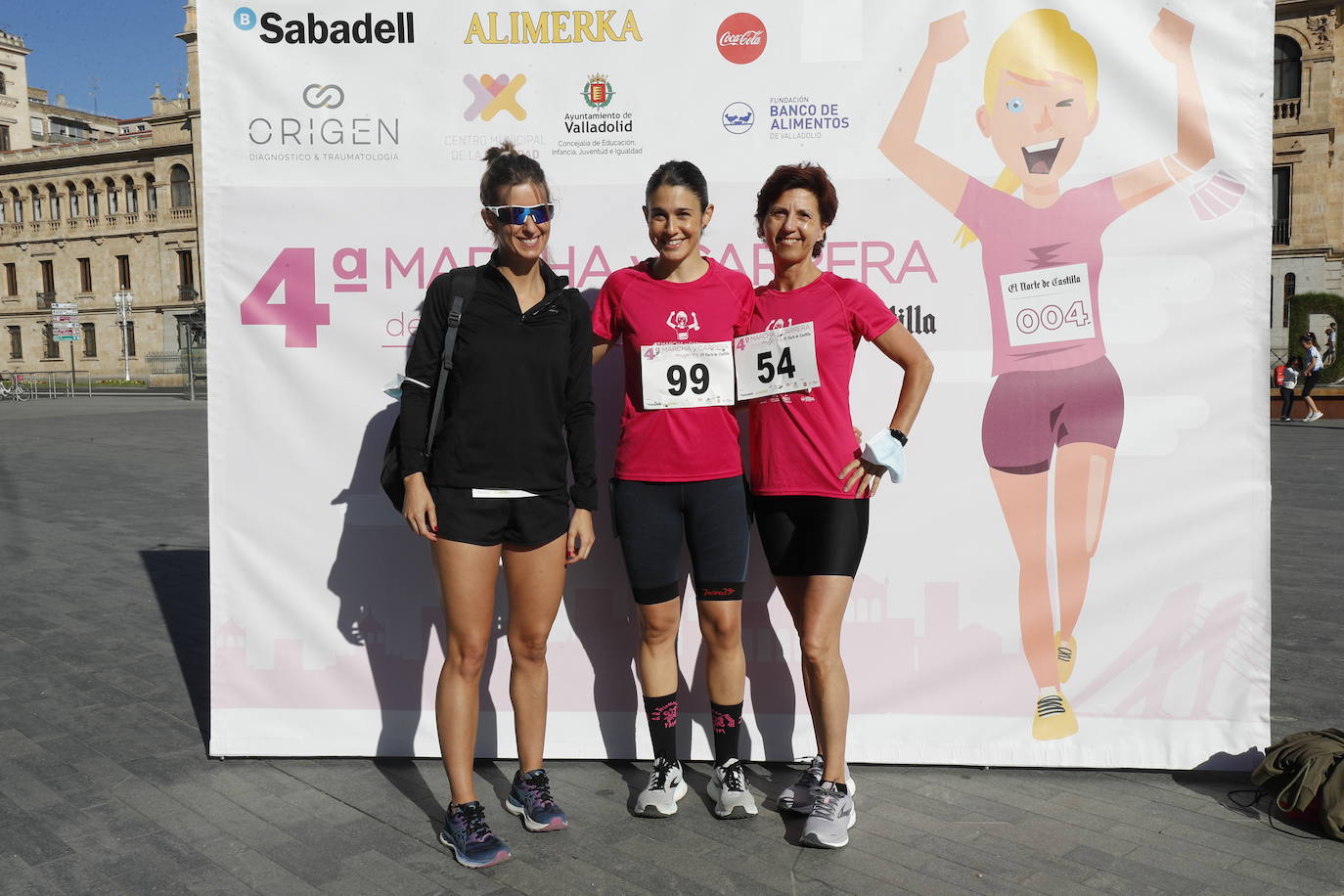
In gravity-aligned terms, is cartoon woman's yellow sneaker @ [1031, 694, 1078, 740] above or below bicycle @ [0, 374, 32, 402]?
below

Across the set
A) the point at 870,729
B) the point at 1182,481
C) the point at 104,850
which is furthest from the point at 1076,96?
the point at 104,850

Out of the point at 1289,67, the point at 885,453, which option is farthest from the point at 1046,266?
the point at 1289,67

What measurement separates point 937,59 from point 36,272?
70.6 meters

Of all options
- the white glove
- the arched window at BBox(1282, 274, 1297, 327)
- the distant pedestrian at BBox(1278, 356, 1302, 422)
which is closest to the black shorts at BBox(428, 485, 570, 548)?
the white glove

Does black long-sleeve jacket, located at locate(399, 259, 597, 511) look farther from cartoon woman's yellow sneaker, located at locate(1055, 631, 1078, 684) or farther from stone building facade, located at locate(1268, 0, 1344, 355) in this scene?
stone building facade, located at locate(1268, 0, 1344, 355)

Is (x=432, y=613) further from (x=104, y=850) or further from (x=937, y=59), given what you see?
(x=937, y=59)

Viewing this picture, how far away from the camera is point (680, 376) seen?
11.6 ft

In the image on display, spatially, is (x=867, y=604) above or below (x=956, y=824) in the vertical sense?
above

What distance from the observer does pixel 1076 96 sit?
4.01 metres

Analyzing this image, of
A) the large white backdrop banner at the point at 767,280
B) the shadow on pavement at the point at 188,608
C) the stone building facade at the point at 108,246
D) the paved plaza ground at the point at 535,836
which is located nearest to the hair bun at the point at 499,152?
the large white backdrop banner at the point at 767,280

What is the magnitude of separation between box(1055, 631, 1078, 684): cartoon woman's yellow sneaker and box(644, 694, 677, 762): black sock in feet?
5.01

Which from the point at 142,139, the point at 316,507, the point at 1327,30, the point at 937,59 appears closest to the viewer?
the point at 937,59

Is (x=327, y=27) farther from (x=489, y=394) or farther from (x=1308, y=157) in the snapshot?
(x=1308, y=157)

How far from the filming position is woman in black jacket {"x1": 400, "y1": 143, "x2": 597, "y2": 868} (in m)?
3.34
